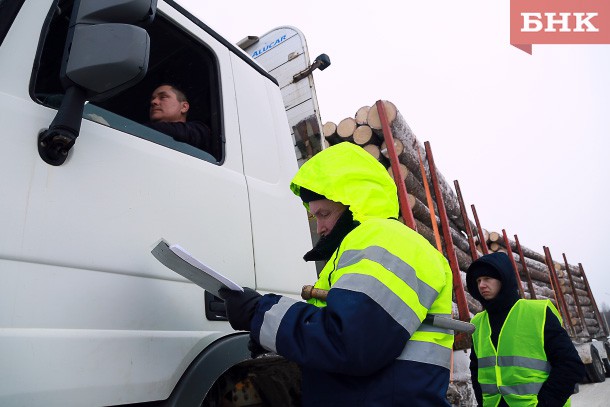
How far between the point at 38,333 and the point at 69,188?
1.20 feet

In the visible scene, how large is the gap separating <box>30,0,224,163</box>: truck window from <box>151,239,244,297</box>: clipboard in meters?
0.49

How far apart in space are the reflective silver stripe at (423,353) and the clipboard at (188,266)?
487mm

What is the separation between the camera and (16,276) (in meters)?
1.02

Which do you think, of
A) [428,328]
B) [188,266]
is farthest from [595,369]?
[188,266]

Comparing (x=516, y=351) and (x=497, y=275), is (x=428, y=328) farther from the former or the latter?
(x=497, y=275)

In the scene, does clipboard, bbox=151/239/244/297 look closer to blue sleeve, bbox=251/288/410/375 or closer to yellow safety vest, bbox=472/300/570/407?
blue sleeve, bbox=251/288/410/375

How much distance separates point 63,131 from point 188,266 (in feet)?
1.49

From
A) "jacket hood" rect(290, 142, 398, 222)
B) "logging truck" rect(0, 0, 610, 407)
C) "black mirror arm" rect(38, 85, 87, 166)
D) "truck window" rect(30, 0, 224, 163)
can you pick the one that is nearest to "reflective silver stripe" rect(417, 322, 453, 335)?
"jacket hood" rect(290, 142, 398, 222)

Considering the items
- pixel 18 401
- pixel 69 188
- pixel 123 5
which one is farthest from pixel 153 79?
pixel 18 401

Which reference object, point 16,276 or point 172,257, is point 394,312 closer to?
point 172,257

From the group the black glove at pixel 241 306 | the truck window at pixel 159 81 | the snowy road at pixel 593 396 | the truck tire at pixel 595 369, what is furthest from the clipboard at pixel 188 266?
the truck tire at pixel 595 369

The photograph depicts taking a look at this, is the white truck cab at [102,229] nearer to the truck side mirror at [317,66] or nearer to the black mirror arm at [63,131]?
the black mirror arm at [63,131]

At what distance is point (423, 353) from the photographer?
1.25 meters

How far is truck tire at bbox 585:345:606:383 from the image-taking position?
9336mm
